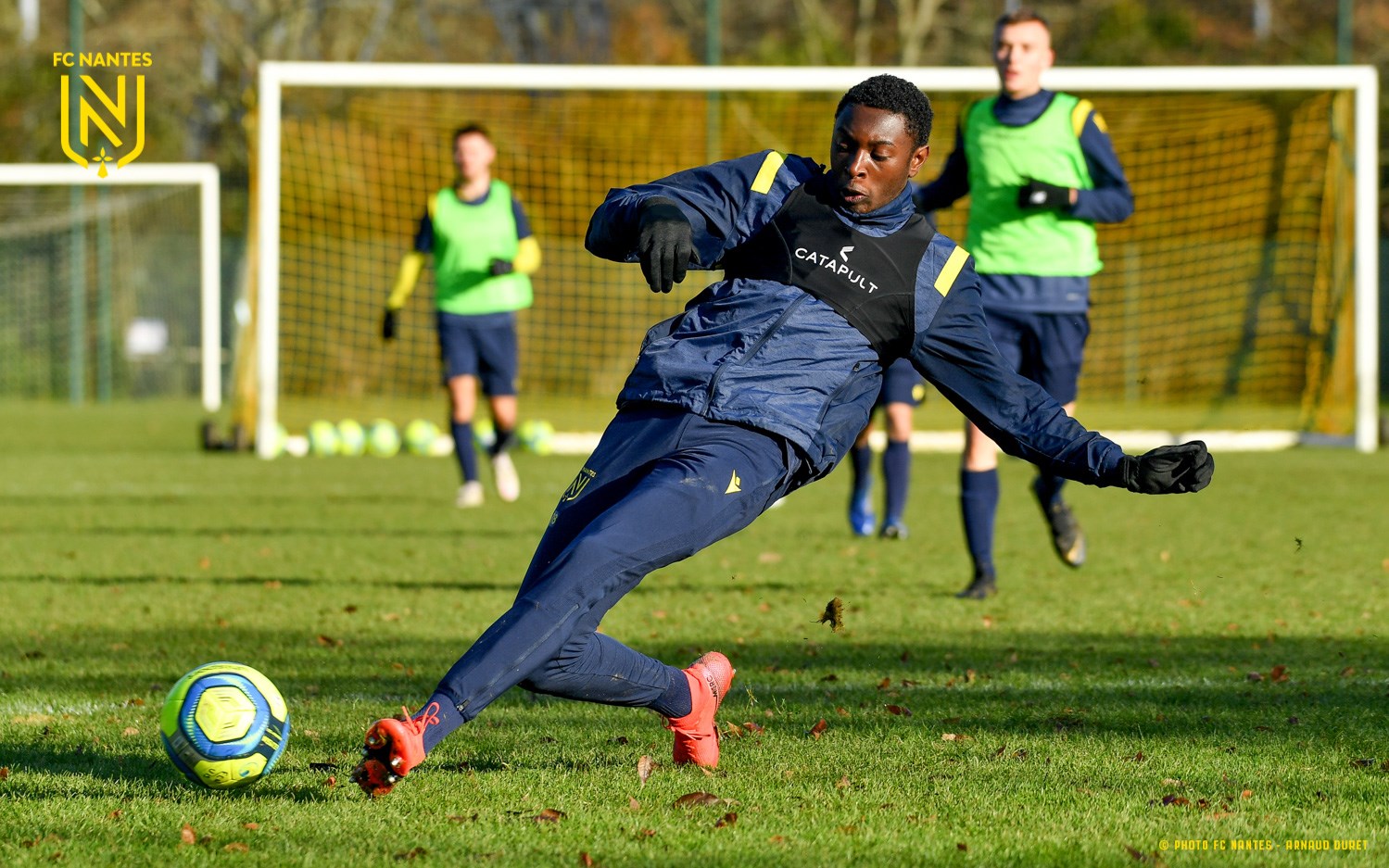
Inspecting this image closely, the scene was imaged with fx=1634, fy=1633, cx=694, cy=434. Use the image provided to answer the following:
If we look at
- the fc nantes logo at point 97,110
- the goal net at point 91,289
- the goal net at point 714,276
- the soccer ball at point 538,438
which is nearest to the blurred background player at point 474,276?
the fc nantes logo at point 97,110

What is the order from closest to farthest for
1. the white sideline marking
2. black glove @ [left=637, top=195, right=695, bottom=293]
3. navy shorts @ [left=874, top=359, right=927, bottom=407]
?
black glove @ [left=637, top=195, right=695, bottom=293] < navy shorts @ [left=874, top=359, right=927, bottom=407] < the white sideline marking

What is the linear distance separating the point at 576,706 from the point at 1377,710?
238 cm

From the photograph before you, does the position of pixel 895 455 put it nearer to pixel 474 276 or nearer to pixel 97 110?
pixel 474 276

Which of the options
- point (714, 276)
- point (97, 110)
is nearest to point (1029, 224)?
point (714, 276)

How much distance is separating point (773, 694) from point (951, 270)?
1771 mm

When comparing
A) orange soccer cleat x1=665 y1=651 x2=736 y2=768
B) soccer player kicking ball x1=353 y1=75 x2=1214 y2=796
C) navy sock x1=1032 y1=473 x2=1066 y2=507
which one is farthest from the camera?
navy sock x1=1032 y1=473 x2=1066 y2=507

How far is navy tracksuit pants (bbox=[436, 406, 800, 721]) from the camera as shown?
141 inches

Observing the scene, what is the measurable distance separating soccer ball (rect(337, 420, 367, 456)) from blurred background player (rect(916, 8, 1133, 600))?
1049 cm

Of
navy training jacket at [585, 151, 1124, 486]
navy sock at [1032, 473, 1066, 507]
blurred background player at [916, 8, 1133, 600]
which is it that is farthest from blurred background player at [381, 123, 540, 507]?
navy training jacket at [585, 151, 1124, 486]

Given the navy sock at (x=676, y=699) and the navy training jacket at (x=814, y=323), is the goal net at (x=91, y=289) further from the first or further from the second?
the navy training jacket at (x=814, y=323)

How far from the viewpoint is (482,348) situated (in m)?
11.4

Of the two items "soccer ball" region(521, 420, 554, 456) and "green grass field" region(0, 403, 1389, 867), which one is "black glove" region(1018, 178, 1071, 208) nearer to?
"green grass field" region(0, 403, 1389, 867)

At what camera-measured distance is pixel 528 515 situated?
11.1 meters

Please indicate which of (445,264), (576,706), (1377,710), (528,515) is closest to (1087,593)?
(1377,710)
